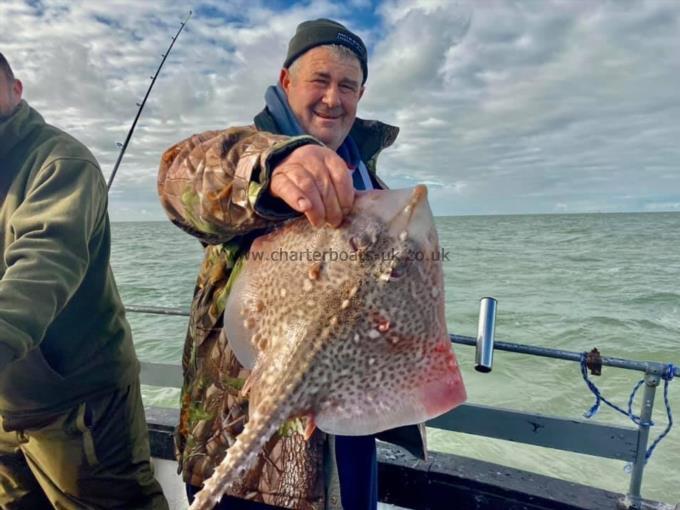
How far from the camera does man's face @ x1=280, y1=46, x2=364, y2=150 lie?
6.54 ft

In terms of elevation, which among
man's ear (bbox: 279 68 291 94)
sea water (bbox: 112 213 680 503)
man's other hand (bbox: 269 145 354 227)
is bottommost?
sea water (bbox: 112 213 680 503)

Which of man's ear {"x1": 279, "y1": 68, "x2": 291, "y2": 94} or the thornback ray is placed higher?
man's ear {"x1": 279, "y1": 68, "x2": 291, "y2": 94}

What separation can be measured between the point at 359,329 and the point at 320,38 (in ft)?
4.37

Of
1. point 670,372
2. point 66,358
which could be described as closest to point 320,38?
point 66,358

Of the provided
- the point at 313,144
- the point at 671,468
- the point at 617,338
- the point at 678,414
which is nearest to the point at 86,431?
the point at 313,144

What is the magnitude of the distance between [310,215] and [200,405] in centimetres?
93

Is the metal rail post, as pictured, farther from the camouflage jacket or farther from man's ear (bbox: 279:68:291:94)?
man's ear (bbox: 279:68:291:94)

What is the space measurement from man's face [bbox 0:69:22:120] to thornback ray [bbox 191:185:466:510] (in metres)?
1.88

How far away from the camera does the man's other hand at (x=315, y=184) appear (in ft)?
4.09

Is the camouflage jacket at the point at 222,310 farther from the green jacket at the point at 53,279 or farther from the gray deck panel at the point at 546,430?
the gray deck panel at the point at 546,430

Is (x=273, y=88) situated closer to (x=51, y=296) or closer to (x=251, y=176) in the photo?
(x=251, y=176)

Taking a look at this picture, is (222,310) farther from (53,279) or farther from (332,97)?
(332,97)

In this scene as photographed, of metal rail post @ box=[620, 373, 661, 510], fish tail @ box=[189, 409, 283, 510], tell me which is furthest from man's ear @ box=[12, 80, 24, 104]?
metal rail post @ box=[620, 373, 661, 510]

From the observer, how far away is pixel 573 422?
9.37 feet
